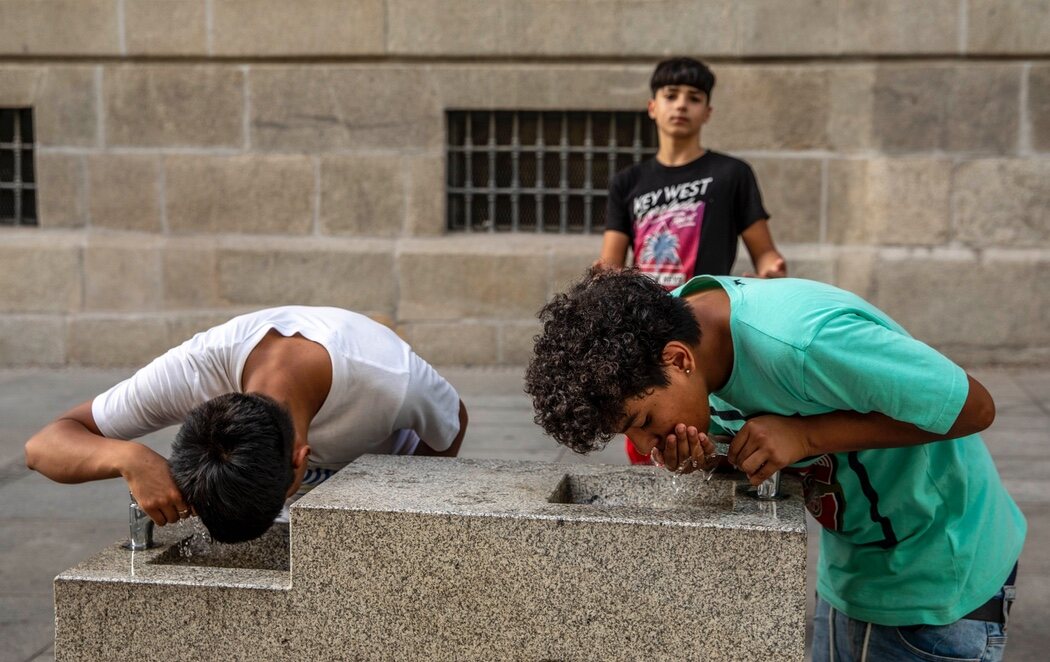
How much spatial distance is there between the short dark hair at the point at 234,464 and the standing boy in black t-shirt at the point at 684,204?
2.34 m

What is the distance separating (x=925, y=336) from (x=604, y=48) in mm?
2458

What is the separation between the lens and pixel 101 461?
8.54ft

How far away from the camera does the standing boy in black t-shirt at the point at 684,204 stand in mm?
4574

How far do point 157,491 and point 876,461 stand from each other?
1351 millimetres

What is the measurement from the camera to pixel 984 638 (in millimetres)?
2393

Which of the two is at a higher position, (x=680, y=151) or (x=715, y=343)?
(x=680, y=151)

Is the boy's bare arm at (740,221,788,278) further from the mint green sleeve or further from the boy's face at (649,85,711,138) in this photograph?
the mint green sleeve

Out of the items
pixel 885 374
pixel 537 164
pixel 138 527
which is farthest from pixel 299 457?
pixel 537 164

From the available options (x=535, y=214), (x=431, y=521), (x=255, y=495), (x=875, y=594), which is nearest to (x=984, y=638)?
→ (x=875, y=594)

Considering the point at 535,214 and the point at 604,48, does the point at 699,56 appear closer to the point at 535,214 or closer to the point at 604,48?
the point at 604,48

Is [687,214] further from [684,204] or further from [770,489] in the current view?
[770,489]

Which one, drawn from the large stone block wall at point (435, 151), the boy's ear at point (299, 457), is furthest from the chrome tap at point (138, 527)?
the large stone block wall at point (435, 151)

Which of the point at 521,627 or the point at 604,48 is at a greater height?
the point at 604,48

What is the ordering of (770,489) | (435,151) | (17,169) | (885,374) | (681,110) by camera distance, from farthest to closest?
(17,169) < (435,151) < (681,110) < (770,489) < (885,374)
